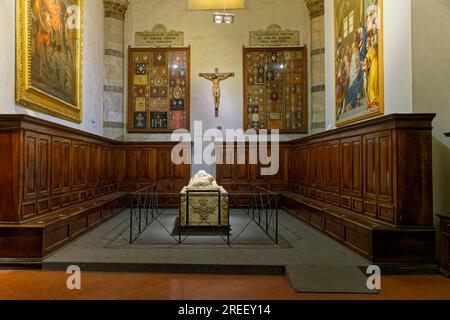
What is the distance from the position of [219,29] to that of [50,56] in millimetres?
6288

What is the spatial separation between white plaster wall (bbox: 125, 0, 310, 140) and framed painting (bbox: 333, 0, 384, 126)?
4.09 meters

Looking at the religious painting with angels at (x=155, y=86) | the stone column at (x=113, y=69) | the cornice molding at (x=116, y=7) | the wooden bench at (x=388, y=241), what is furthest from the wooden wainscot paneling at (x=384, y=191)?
the cornice molding at (x=116, y=7)

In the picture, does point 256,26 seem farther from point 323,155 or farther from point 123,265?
point 123,265

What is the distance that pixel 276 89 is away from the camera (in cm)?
1152

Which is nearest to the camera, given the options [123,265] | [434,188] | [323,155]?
[123,265]

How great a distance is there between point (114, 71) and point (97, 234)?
261 inches

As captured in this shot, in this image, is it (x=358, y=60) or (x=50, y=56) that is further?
(x=50, y=56)

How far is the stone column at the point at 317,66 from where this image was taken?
36.2 feet

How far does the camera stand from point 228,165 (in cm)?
1094

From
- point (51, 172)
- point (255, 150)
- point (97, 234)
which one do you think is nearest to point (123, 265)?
point (97, 234)

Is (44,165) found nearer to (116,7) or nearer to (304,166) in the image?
(304,166)

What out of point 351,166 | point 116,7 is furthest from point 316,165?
point 116,7

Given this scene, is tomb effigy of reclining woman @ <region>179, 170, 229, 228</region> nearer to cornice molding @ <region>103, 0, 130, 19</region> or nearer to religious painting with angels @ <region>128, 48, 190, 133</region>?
religious painting with angels @ <region>128, 48, 190, 133</region>

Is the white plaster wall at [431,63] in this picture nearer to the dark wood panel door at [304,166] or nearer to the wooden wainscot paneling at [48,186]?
the dark wood panel door at [304,166]
